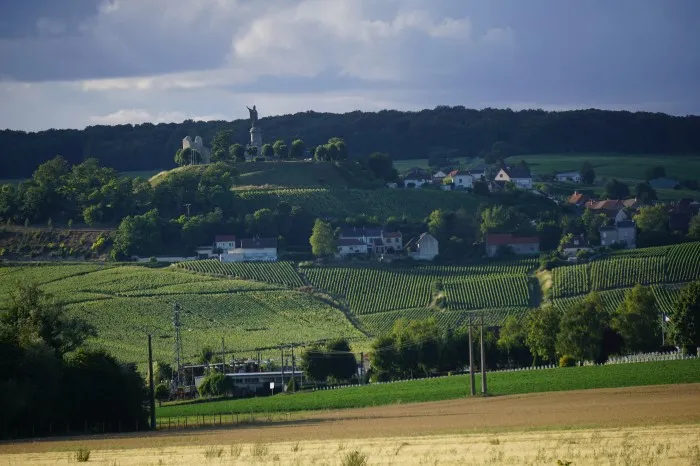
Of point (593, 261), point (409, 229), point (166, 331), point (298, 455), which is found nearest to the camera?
point (298, 455)

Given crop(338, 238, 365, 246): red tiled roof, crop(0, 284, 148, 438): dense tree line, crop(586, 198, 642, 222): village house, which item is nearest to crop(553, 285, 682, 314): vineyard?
crop(338, 238, 365, 246): red tiled roof

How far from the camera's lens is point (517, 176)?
168m

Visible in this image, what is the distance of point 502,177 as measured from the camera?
169625 mm

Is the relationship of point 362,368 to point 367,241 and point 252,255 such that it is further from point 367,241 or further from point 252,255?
point 367,241

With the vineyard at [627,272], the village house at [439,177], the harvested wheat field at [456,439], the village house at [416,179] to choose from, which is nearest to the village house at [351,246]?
the vineyard at [627,272]

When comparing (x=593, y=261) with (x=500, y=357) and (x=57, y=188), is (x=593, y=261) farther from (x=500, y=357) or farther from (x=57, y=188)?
(x=57, y=188)

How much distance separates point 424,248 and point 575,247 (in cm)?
1320

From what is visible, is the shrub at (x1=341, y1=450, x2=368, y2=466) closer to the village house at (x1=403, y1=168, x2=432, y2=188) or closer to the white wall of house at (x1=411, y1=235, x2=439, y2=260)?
the white wall of house at (x1=411, y1=235, x2=439, y2=260)

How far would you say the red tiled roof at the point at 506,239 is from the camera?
12962cm

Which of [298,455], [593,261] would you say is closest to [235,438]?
[298,455]

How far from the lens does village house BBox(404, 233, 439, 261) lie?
129 meters

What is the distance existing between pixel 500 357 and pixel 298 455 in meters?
53.1

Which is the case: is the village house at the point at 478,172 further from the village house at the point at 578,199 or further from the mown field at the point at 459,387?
the mown field at the point at 459,387

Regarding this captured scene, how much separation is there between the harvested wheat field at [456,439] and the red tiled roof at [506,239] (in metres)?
70.2
